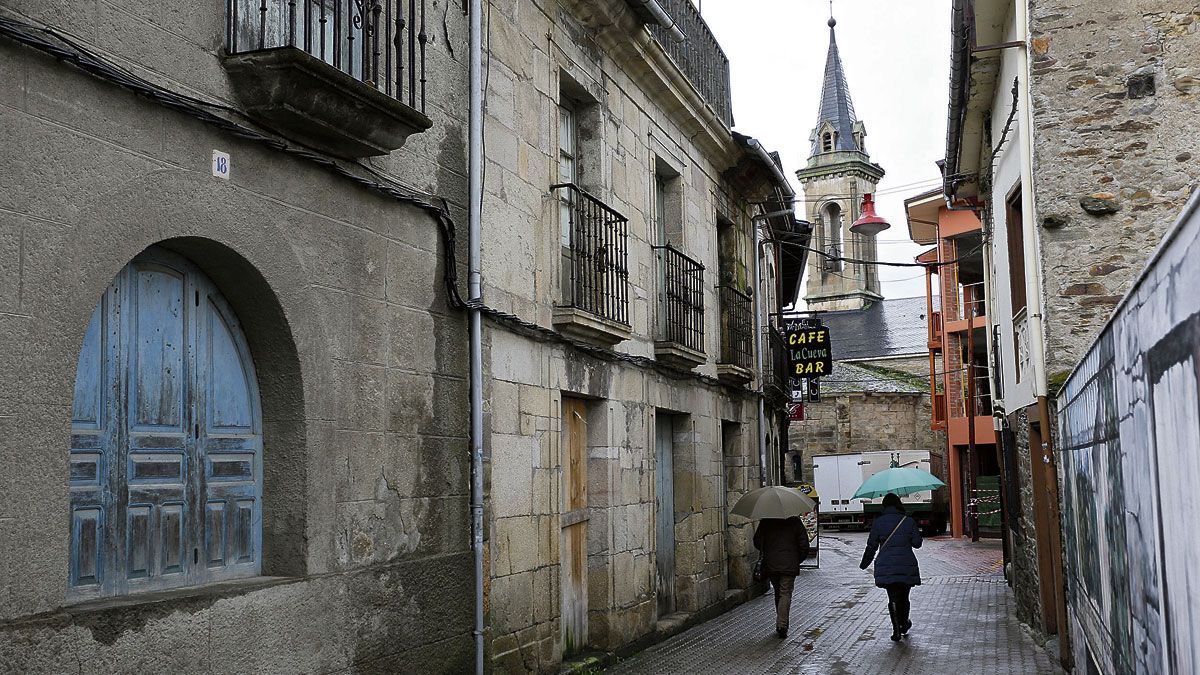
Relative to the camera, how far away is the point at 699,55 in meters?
13.7

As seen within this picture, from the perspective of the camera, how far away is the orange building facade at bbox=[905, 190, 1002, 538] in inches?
1126

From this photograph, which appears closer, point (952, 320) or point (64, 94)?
point (64, 94)

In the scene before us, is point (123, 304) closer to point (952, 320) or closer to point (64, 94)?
point (64, 94)

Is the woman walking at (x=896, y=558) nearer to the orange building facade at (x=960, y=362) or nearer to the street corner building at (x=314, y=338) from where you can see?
the street corner building at (x=314, y=338)

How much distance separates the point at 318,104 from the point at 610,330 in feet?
14.5

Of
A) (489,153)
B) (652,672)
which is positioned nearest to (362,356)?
(489,153)

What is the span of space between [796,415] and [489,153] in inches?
695

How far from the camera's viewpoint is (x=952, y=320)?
32.3 meters

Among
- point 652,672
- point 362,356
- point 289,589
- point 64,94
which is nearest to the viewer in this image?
point 64,94

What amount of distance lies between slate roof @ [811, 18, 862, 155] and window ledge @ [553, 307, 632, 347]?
5753 cm

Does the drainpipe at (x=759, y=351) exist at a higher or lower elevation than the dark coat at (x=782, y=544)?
higher

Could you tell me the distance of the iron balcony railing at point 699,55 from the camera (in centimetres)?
1245

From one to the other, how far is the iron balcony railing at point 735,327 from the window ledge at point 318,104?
27.7 ft

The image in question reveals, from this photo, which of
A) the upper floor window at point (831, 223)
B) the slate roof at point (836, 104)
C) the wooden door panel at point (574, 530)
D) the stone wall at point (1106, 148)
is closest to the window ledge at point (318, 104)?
the wooden door panel at point (574, 530)
